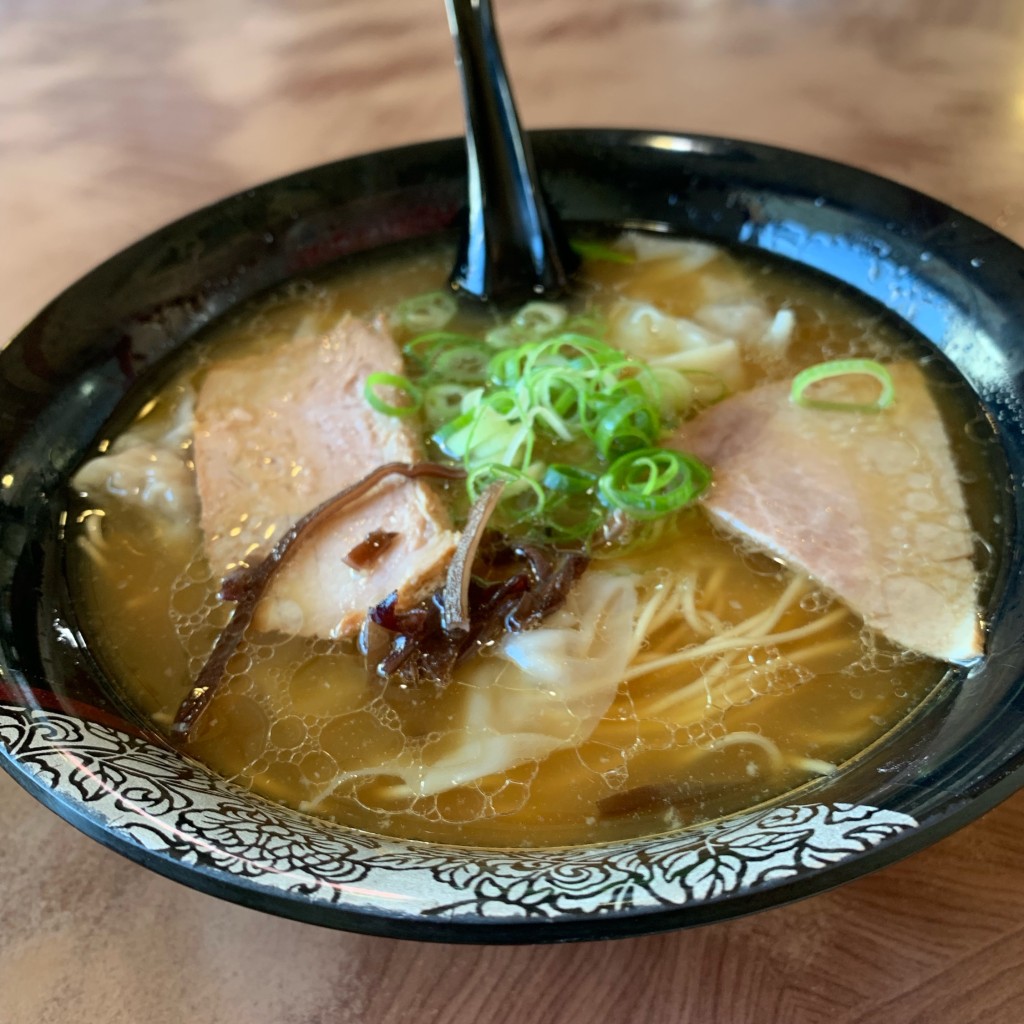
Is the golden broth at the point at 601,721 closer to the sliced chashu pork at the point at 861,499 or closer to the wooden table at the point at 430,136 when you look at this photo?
the sliced chashu pork at the point at 861,499

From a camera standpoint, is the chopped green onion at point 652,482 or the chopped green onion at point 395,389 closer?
the chopped green onion at point 652,482

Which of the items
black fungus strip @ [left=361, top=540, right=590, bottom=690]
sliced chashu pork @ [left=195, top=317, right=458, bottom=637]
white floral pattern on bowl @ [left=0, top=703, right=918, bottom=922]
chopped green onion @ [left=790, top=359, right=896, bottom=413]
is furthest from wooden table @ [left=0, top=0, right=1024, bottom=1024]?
chopped green onion @ [left=790, top=359, right=896, bottom=413]

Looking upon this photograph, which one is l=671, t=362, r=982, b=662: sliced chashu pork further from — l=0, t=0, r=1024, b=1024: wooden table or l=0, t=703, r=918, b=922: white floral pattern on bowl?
l=0, t=703, r=918, b=922: white floral pattern on bowl

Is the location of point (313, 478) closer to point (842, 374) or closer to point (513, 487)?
point (513, 487)

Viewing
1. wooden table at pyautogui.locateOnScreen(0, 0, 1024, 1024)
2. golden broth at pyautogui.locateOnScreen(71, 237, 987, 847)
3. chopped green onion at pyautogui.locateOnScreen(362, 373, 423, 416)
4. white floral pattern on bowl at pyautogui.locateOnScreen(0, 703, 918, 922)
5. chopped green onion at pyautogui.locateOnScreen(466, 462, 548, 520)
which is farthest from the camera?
chopped green onion at pyautogui.locateOnScreen(362, 373, 423, 416)

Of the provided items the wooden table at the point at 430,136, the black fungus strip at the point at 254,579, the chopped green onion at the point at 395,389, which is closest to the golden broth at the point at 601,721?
the black fungus strip at the point at 254,579

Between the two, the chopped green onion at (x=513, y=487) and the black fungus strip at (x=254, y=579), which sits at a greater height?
the chopped green onion at (x=513, y=487)
